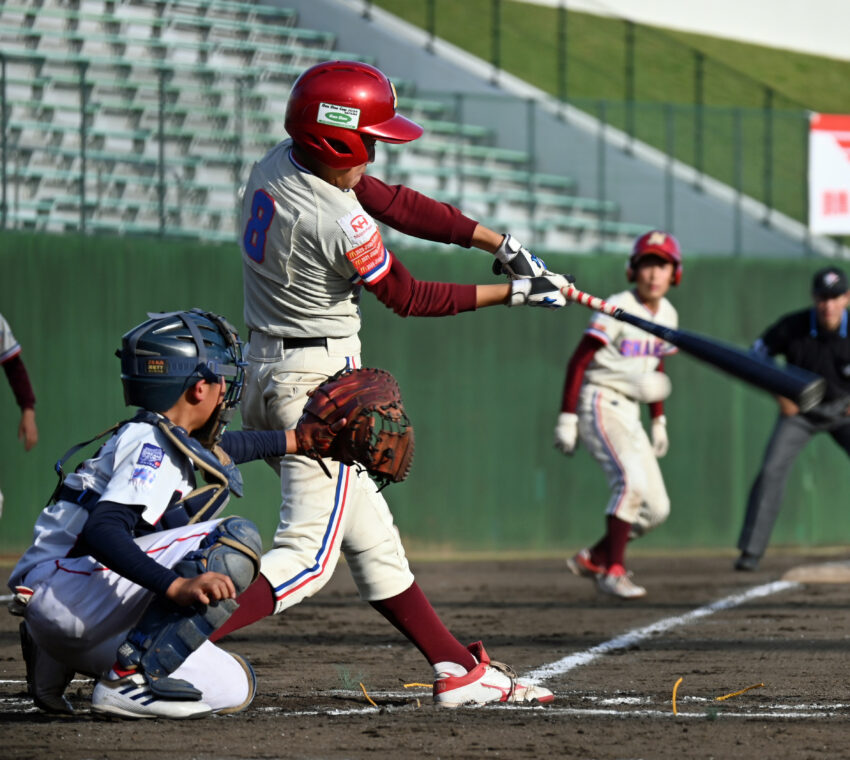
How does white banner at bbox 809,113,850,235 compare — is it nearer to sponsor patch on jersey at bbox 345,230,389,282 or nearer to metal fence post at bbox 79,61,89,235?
metal fence post at bbox 79,61,89,235

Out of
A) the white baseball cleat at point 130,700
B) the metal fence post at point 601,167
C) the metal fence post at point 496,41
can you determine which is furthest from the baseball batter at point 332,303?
the metal fence post at point 496,41

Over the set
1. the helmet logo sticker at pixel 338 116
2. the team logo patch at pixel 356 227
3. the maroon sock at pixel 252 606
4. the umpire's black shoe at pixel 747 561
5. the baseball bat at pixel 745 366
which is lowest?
the umpire's black shoe at pixel 747 561

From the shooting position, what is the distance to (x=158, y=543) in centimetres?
442

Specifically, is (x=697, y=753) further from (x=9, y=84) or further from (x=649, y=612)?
(x=9, y=84)

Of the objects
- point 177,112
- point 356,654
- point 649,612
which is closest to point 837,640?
point 649,612

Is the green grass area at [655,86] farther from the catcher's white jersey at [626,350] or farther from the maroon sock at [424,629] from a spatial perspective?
the maroon sock at [424,629]

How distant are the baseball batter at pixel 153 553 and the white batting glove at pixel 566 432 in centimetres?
422

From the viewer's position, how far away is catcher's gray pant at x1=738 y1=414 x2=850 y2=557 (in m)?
9.90

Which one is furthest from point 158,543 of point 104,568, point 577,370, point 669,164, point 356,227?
point 669,164

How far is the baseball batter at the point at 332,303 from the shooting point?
191 inches

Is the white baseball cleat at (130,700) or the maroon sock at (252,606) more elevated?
the maroon sock at (252,606)

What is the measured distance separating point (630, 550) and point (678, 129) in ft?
13.5

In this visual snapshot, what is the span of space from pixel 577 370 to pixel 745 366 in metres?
3.72

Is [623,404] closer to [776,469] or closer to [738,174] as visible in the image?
[776,469]
